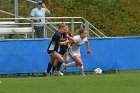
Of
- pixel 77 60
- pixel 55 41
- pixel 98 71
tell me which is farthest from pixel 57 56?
pixel 98 71

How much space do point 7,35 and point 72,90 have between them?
10381mm

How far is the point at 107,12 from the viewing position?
34344 mm

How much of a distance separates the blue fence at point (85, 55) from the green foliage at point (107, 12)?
10150 mm

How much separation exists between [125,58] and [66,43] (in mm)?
3082

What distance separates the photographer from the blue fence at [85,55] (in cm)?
2128

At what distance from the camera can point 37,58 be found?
21.6 m

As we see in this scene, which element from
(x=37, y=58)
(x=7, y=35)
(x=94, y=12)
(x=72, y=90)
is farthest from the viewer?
(x=94, y=12)

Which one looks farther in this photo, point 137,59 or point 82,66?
point 137,59

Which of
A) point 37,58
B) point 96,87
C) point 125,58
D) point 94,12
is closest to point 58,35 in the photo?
point 37,58

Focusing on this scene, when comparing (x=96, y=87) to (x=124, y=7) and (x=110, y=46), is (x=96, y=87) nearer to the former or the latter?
(x=110, y=46)

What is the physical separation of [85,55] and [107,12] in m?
12.4

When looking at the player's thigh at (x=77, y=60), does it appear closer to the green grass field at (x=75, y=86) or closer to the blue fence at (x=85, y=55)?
the blue fence at (x=85, y=55)

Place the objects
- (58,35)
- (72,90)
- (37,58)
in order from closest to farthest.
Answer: (72,90)
(58,35)
(37,58)

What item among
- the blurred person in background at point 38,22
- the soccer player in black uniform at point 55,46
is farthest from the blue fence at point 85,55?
the soccer player in black uniform at point 55,46
